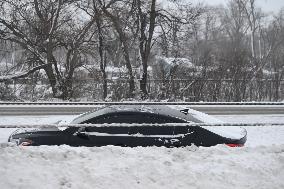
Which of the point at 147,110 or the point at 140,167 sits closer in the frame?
the point at 140,167

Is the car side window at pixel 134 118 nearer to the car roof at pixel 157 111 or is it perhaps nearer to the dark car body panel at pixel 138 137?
the car roof at pixel 157 111

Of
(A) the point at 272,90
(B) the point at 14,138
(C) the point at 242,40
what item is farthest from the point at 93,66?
(C) the point at 242,40

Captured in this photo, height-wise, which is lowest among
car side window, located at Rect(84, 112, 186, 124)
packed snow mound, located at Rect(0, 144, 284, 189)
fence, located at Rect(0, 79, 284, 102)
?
packed snow mound, located at Rect(0, 144, 284, 189)

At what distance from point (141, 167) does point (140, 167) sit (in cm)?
1

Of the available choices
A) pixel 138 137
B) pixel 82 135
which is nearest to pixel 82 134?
pixel 82 135

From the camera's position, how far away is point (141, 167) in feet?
18.8

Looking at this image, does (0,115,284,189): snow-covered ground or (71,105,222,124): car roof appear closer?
(0,115,284,189): snow-covered ground

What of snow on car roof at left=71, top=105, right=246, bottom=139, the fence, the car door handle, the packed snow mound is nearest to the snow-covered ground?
the packed snow mound

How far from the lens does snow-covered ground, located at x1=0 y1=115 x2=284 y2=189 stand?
527 centimetres

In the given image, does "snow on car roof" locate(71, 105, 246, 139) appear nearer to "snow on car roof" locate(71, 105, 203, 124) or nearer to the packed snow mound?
"snow on car roof" locate(71, 105, 203, 124)

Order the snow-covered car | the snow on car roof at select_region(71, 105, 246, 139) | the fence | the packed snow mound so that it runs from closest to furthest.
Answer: the packed snow mound < the snow-covered car < the snow on car roof at select_region(71, 105, 246, 139) < the fence

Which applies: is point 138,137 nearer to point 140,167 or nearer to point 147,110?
point 147,110

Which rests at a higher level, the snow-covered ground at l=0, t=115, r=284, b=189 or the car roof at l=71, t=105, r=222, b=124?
the car roof at l=71, t=105, r=222, b=124

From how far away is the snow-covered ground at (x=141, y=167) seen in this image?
17.3 feet
